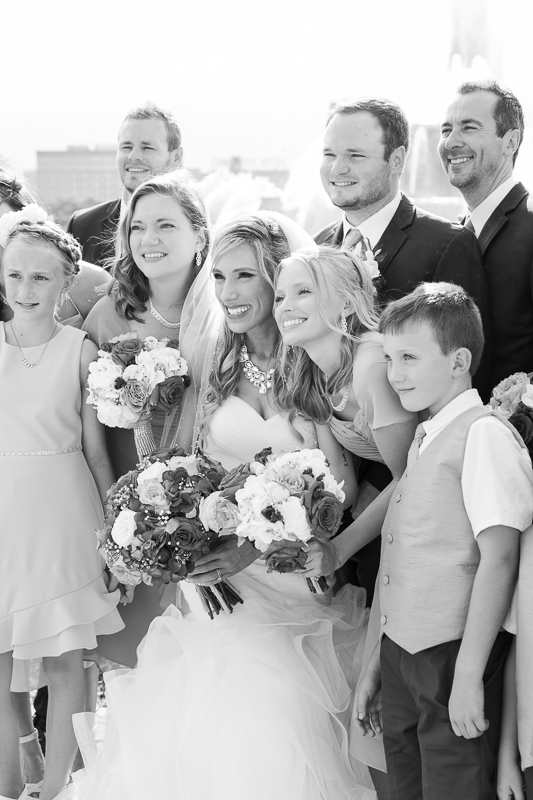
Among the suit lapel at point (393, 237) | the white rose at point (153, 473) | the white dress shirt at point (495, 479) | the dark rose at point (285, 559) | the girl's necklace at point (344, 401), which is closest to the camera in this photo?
the white dress shirt at point (495, 479)

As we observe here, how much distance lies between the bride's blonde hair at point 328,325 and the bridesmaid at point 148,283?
2.67 ft

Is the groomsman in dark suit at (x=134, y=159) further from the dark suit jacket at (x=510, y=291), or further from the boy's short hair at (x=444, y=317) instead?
the boy's short hair at (x=444, y=317)

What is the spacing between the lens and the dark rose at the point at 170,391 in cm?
393

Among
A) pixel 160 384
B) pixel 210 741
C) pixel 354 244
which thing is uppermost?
pixel 354 244

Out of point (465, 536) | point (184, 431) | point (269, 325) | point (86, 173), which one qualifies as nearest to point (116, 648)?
point (184, 431)

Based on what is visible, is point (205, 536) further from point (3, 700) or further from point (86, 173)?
point (86, 173)

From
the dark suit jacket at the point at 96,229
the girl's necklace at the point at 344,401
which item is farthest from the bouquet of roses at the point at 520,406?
the dark suit jacket at the point at 96,229

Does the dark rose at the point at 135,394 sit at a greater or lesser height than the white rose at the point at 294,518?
greater

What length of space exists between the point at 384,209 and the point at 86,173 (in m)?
36.7

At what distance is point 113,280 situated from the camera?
4.55m

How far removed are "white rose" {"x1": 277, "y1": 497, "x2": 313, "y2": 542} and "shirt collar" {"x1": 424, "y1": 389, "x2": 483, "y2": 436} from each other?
0.55 m

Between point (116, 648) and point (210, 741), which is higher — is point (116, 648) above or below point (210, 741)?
below

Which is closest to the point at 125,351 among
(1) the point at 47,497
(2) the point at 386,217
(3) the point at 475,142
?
(1) the point at 47,497

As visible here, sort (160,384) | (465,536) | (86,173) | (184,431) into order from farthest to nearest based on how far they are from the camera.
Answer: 1. (86,173)
2. (184,431)
3. (160,384)
4. (465,536)
